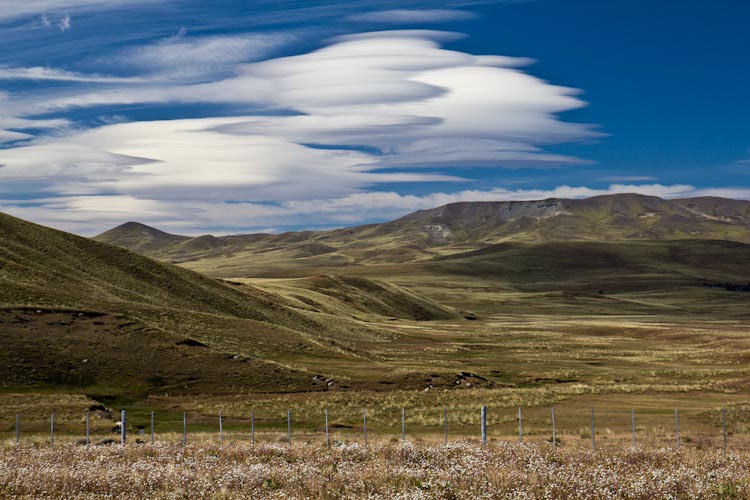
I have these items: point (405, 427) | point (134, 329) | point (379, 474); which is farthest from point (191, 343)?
point (379, 474)

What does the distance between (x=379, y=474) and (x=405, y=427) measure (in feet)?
90.5

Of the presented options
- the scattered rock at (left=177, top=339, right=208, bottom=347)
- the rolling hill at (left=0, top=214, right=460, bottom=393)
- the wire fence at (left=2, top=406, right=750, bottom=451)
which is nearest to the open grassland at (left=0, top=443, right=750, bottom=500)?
the wire fence at (left=2, top=406, right=750, bottom=451)

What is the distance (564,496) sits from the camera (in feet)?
68.5

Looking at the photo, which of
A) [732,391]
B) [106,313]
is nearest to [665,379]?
[732,391]

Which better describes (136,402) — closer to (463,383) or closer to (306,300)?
(463,383)

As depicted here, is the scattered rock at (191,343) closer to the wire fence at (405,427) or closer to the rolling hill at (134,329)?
the rolling hill at (134,329)

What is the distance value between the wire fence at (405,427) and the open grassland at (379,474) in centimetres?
974

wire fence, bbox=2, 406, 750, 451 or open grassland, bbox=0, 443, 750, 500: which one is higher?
open grassland, bbox=0, 443, 750, 500

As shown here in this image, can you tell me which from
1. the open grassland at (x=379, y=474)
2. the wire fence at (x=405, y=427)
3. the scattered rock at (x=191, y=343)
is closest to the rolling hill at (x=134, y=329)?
the scattered rock at (x=191, y=343)

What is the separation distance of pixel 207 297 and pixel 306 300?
43.0 meters

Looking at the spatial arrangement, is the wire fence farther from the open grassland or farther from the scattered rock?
the scattered rock

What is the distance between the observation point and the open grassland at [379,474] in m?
21.2

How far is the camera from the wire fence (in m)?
41.2

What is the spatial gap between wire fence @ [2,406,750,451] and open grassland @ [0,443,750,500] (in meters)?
9.74
